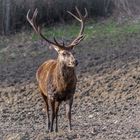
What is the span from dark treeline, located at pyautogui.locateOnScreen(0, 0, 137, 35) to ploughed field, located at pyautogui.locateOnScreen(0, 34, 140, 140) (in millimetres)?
2093

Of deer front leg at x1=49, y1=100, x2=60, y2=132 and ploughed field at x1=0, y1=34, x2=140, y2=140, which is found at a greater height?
deer front leg at x1=49, y1=100, x2=60, y2=132

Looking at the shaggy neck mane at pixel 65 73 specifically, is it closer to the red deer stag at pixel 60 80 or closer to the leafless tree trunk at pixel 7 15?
the red deer stag at pixel 60 80

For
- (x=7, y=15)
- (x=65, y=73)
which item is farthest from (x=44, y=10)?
(x=65, y=73)

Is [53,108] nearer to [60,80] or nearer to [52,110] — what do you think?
[52,110]

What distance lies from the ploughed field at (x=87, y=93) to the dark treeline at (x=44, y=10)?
209 centimetres

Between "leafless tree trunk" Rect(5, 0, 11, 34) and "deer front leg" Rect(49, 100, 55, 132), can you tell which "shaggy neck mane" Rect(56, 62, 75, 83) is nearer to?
"deer front leg" Rect(49, 100, 55, 132)

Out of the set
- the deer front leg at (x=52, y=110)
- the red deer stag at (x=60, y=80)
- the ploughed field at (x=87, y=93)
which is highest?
the red deer stag at (x=60, y=80)

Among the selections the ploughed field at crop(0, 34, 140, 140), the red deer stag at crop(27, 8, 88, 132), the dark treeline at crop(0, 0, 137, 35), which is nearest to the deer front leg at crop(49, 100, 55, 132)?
the red deer stag at crop(27, 8, 88, 132)

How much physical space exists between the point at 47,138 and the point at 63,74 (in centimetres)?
123

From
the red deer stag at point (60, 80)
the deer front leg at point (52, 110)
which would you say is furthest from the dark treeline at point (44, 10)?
the deer front leg at point (52, 110)

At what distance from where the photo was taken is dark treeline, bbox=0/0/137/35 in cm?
2166

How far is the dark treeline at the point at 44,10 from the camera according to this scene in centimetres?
2166

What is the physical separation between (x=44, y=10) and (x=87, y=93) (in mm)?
8561

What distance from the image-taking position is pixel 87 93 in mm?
14578
